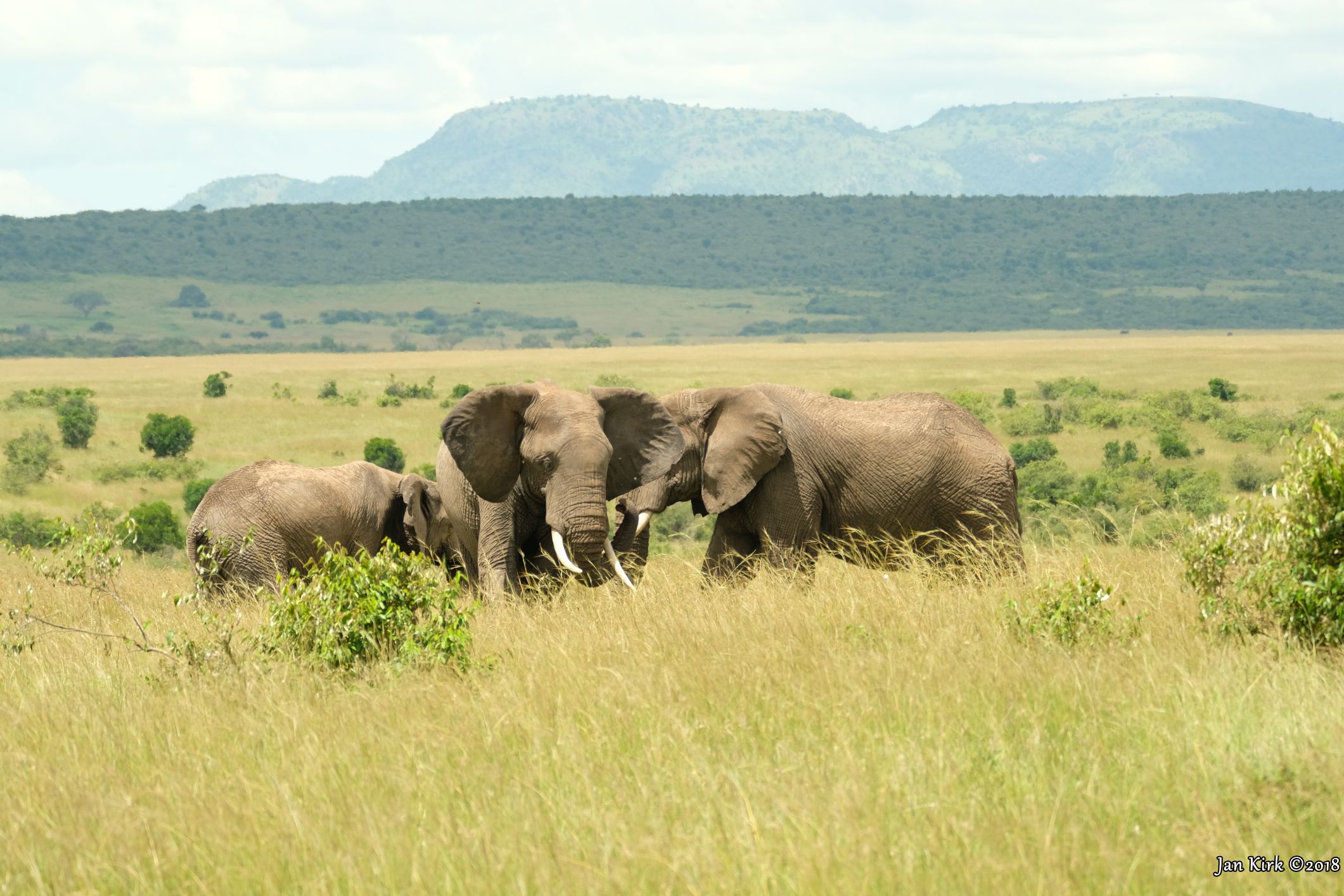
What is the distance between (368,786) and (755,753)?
135 centimetres

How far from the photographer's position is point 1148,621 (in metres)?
A: 7.97

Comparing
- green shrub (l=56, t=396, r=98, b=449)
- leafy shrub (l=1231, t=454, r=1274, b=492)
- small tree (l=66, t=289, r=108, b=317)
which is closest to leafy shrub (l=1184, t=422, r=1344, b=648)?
leafy shrub (l=1231, t=454, r=1274, b=492)

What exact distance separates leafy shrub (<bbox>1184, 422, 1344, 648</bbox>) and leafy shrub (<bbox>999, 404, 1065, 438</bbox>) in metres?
43.1

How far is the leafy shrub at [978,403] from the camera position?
5506 cm

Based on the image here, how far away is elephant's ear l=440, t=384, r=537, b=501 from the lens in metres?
10.1

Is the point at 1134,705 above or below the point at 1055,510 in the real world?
above

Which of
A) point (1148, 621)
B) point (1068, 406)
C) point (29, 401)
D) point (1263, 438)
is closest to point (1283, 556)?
point (1148, 621)

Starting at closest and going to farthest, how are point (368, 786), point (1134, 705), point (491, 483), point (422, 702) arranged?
point (368, 786) < point (1134, 705) < point (422, 702) < point (491, 483)

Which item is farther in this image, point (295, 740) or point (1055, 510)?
point (1055, 510)

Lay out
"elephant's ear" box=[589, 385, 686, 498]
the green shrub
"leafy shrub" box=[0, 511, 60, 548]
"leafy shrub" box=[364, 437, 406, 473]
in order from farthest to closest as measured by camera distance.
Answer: the green shrub
"leafy shrub" box=[364, 437, 406, 473]
"leafy shrub" box=[0, 511, 60, 548]
"elephant's ear" box=[589, 385, 686, 498]

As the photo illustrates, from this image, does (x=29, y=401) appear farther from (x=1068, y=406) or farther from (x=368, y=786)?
(x=368, y=786)

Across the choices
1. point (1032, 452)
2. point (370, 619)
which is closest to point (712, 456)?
point (370, 619)

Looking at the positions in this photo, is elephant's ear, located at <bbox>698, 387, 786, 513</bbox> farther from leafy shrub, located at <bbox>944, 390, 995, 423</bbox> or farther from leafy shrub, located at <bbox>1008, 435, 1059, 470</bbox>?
leafy shrub, located at <bbox>944, 390, 995, 423</bbox>

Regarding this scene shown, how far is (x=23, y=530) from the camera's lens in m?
31.8
